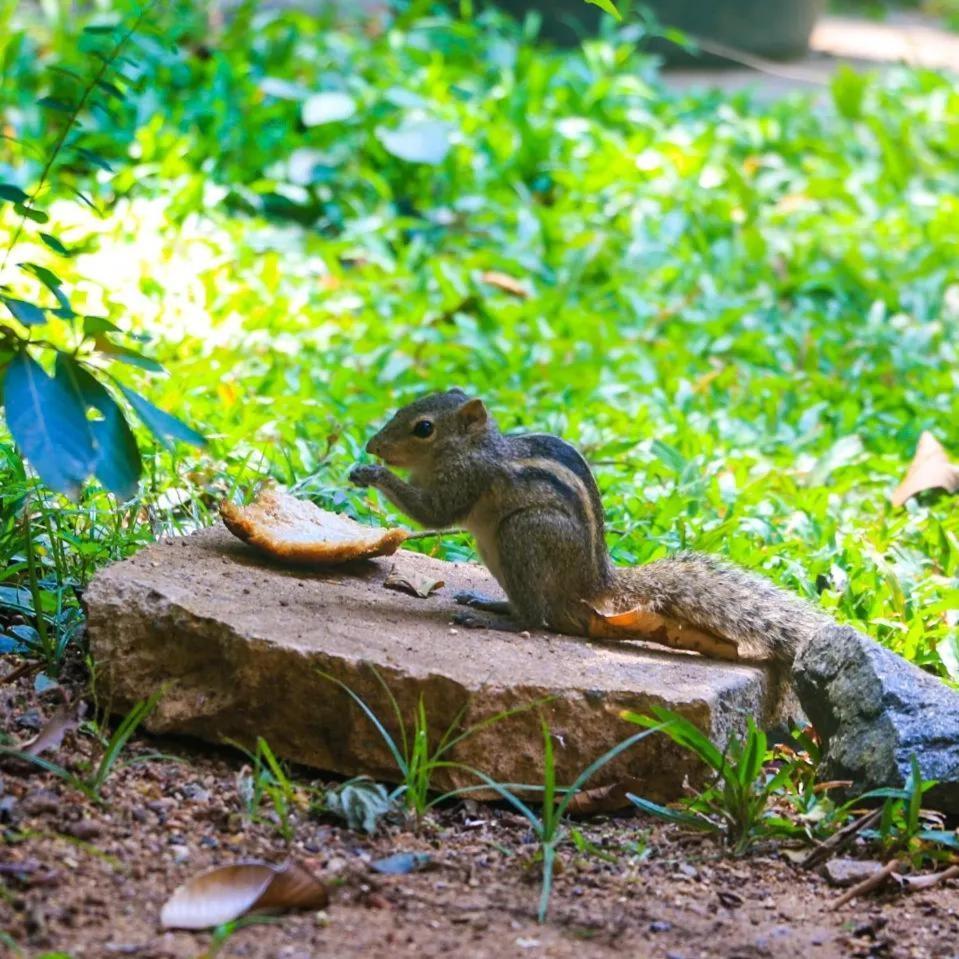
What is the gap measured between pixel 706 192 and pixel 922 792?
6.26 m

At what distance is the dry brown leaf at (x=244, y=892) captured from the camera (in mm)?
2816

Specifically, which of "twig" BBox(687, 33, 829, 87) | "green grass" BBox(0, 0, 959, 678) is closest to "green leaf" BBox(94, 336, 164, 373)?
"green grass" BBox(0, 0, 959, 678)

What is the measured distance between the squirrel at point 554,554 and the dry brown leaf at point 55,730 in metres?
1.09

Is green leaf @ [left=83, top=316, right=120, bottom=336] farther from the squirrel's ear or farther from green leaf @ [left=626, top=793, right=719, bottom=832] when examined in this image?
green leaf @ [left=626, top=793, right=719, bottom=832]

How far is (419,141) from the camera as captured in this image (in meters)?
8.85

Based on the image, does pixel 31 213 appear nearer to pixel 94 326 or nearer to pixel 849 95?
pixel 94 326

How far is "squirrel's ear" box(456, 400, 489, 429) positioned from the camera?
14.2 feet

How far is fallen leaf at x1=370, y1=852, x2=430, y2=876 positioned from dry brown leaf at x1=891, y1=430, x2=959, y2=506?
3320 mm

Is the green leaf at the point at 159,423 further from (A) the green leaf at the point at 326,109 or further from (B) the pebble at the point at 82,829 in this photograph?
(A) the green leaf at the point at 326,109

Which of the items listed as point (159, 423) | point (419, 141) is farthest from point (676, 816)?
point (419, 141)

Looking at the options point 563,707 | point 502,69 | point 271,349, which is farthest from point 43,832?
point 502,69

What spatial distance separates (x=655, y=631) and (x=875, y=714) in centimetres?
71

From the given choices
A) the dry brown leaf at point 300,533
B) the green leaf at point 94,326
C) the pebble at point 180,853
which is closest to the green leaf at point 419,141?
the dry brown leaf at point 300,533

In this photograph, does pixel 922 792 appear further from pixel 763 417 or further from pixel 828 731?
pixel 763 417
